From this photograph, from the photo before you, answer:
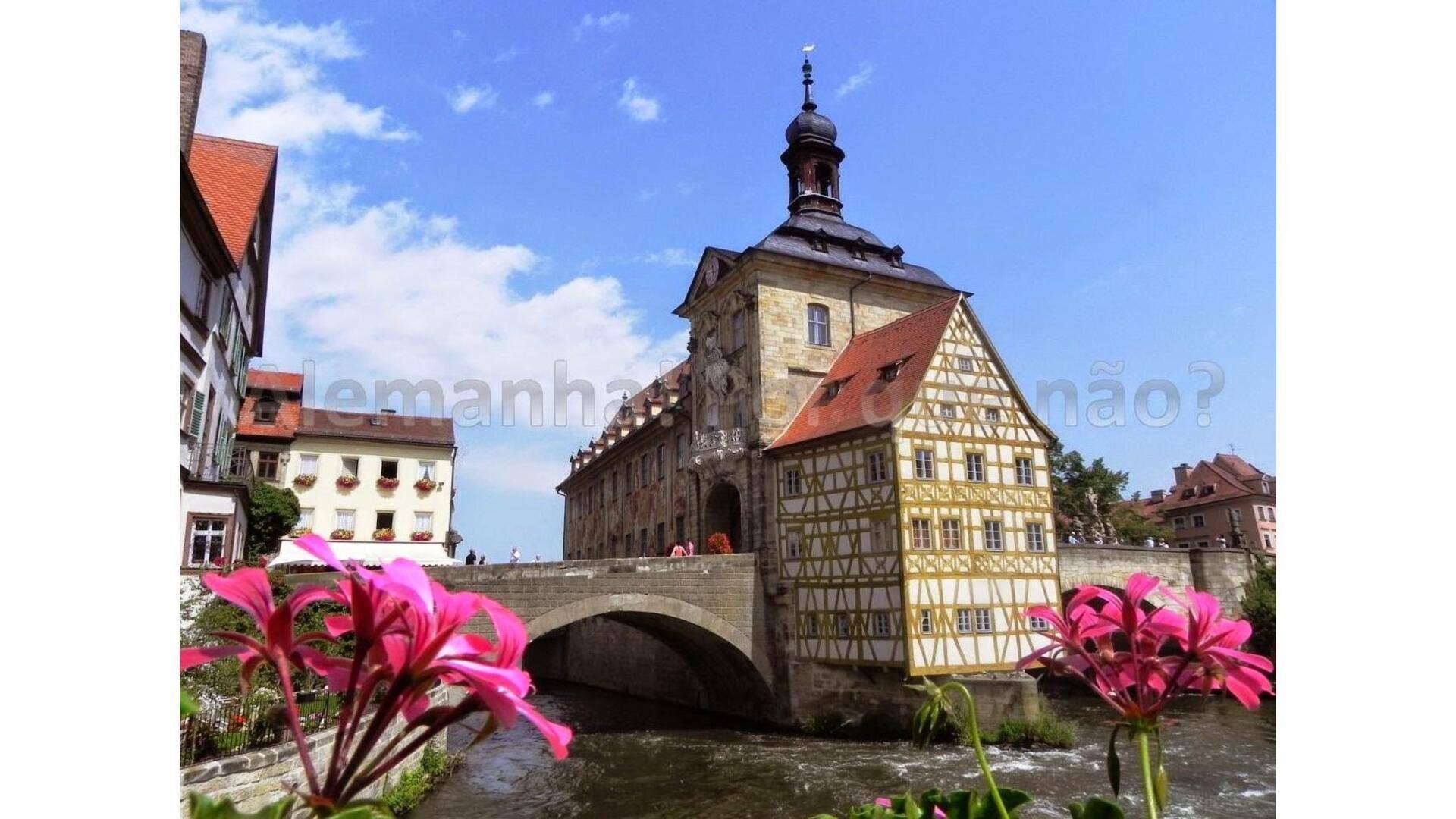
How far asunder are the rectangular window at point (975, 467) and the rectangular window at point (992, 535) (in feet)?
3.06

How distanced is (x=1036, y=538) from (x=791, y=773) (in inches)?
302

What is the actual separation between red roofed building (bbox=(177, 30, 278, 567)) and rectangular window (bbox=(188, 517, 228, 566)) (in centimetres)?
1

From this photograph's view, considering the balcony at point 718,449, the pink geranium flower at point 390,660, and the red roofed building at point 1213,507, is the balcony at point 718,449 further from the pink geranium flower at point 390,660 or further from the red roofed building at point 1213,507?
the pink geranium flower at point 390,660

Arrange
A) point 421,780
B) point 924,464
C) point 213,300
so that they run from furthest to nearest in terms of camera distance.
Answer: point 924,464, point 421,780, point 213,300

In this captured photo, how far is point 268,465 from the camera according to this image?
26016 millimetres

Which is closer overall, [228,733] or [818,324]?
[228,733]

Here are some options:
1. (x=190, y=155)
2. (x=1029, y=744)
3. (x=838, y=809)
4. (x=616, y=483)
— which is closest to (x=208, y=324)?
(x=190, y=155)

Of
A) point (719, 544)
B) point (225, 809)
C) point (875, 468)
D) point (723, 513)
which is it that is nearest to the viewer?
point (225, 809)

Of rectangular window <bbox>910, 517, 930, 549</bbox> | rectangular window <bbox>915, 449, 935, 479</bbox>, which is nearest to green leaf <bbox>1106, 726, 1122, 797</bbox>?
rectangular window <bbox>910, 517, 930, 549</bbox>

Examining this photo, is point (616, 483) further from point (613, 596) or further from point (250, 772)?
point (250, 772)

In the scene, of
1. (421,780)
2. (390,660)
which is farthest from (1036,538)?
(390,660)

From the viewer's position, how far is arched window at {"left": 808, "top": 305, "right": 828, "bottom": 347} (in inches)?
897

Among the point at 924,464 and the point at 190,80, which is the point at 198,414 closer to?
the point at 190,80

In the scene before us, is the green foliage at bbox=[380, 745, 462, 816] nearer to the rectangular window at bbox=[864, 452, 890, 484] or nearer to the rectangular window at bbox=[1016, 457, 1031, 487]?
the rectangular window at bbox=[864, 452, 890, 484]
